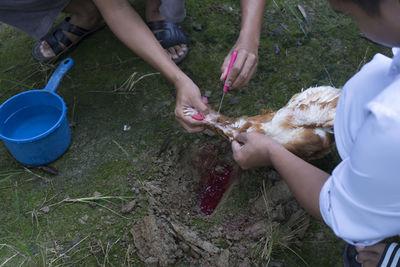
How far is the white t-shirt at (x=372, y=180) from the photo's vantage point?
1.10 meters

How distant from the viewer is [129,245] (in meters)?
1.96

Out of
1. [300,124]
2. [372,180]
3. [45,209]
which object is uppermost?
[372,180]

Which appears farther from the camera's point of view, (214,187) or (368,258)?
(214,187)

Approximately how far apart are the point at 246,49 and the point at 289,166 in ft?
2.78

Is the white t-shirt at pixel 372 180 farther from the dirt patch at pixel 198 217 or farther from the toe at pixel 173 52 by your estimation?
the toe at pixel 173 52

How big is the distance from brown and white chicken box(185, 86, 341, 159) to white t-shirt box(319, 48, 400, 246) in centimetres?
47

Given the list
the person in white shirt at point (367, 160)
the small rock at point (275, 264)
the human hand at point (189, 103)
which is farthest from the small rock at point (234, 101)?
the small rock at point (275, 264)

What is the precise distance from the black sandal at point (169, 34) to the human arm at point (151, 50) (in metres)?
0.54

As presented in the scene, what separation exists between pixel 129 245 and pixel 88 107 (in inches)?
46.3

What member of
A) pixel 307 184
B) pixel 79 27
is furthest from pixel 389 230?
pixel 79 27

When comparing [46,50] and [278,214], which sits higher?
[46,50]

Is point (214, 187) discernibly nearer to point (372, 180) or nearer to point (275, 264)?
point (275, 264)

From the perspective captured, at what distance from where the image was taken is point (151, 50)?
2246 mm

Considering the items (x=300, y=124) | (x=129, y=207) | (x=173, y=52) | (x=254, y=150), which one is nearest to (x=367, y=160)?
(x=254, y=150)
